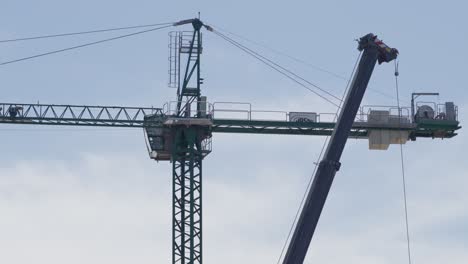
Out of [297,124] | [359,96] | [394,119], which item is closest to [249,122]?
[297,124]

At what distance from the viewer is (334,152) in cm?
9375

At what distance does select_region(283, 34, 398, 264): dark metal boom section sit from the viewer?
299 feet

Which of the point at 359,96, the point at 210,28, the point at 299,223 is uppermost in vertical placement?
the point at 210,28

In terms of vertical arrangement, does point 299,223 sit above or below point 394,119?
below

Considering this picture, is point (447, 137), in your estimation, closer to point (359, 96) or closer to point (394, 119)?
point (394, 119)

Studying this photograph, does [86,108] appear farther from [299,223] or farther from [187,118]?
[299,223]

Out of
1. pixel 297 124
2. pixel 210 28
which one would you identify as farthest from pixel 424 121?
pixel 210 28

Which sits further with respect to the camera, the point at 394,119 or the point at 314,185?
the point at 394,119

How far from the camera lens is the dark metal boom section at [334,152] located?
299 feet

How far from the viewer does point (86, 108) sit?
4894 inches

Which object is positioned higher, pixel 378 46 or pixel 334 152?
pixel 378 46

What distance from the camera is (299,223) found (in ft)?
301

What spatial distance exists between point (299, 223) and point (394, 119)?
1423 inches

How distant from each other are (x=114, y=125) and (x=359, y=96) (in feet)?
113
